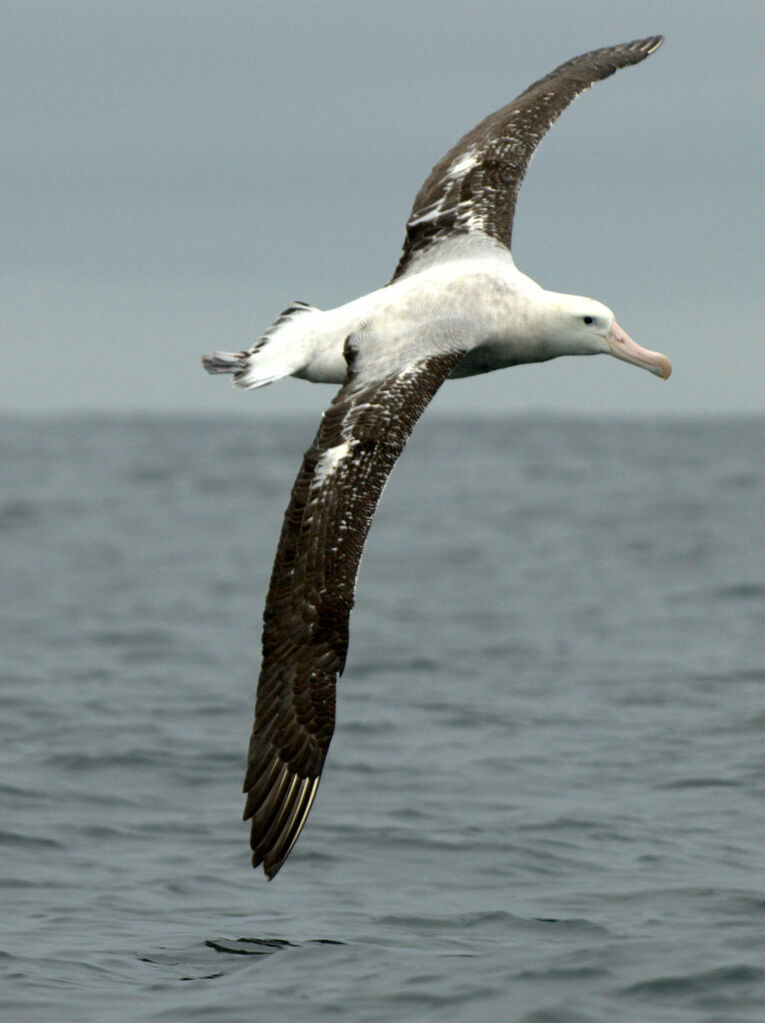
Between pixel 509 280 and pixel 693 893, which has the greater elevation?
pixel 509 280

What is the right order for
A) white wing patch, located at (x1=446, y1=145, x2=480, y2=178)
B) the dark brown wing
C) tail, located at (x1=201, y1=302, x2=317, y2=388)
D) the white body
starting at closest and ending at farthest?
the dark brown wing, the white body, tail, located at (x1=201, y1=302, x2=317, y2=388), white wing patch, located at (x1=446, y1=145, x2=480, y2=178)

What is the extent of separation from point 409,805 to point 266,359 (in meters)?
4.11

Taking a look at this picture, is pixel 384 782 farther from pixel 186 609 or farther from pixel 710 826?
pixel 186 609

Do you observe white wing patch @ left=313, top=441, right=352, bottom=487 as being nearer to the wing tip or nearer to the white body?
the white body

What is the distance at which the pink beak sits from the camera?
11641mm

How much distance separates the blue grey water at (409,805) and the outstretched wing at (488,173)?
4.03 metres

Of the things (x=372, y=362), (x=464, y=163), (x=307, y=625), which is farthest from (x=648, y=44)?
(x=307, y=625)

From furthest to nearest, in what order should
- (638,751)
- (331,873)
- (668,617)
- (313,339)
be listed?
(668,617)
(638,751)
(331,873)
(313,339)

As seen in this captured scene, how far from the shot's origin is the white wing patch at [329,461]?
→ 9820mm

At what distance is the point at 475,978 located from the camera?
9703mm

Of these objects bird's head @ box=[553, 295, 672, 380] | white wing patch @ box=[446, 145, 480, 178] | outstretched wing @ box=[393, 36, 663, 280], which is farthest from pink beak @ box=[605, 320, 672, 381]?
white wing patch @ box=[446, 145, 480, 178]

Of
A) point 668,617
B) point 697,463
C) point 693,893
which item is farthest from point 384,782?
point 697,463

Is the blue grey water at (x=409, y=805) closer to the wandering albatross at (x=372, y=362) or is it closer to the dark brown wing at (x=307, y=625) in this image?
the dark brown wing at (x=307, y=625)

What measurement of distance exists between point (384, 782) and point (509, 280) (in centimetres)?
496
